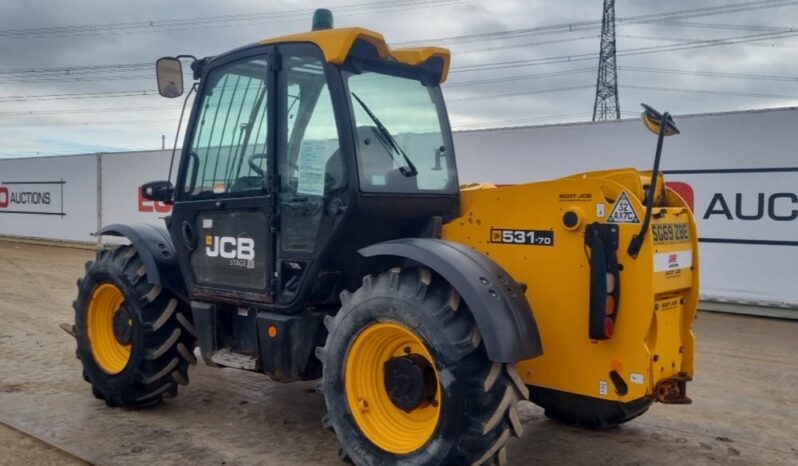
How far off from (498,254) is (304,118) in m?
1.43

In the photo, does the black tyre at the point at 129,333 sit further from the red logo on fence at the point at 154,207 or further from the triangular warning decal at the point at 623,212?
the red logo on fence at the point at 154,207

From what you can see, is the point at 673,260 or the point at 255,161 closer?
the point at 673,260

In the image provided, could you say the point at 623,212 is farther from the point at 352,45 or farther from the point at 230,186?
the point at 230,186

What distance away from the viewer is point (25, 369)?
649cm

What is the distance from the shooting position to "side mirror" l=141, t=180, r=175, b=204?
5516mm

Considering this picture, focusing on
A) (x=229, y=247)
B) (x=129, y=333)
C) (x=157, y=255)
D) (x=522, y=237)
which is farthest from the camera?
(x=129, y=333)

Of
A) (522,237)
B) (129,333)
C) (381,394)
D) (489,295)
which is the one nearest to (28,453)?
(129,333)

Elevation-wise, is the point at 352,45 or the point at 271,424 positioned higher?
the point at 352,45

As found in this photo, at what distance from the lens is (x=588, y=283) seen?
12.6 ft

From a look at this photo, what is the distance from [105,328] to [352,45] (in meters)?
3.04

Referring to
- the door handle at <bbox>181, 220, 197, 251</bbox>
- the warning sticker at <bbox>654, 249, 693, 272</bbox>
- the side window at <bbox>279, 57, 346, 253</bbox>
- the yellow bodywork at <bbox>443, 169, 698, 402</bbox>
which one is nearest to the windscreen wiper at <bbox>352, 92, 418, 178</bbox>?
the side window at <bbox>279, 57, 346, 253</bbox>

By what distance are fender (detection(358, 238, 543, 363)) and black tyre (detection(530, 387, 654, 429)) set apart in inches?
40.2

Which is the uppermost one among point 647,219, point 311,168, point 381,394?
point 311,168

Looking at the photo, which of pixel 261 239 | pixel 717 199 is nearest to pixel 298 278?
pixel 261 239
